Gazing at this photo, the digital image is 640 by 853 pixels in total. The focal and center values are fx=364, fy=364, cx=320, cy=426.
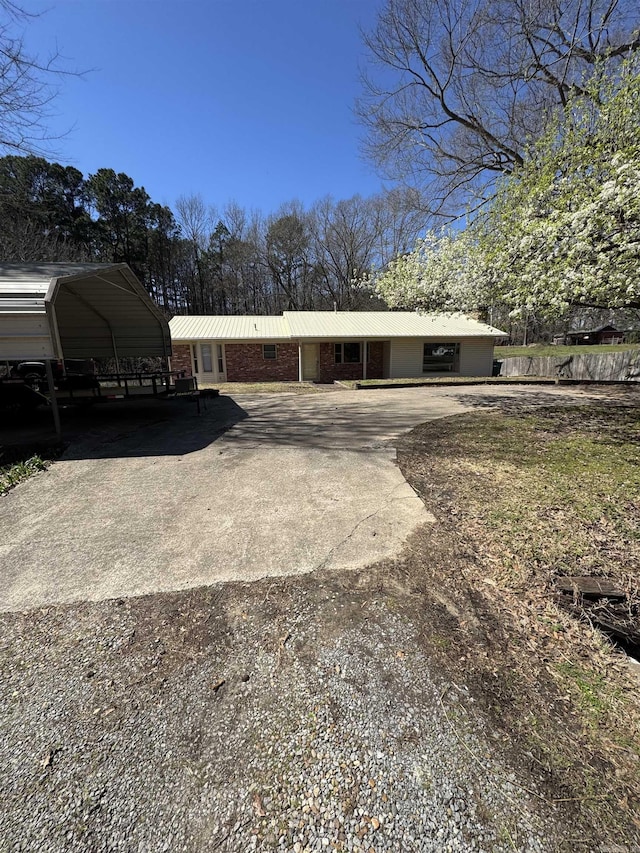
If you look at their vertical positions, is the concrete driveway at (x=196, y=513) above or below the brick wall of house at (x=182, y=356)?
below

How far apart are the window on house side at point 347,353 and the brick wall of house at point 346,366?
19 cm

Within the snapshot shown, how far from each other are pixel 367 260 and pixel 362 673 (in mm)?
37358

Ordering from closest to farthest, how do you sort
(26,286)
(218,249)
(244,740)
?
(244,740) < (26,286) < (218,249)

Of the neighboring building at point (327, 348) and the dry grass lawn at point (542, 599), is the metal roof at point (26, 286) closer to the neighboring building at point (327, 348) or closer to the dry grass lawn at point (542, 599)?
the dry grass lawn at point (542, 599)

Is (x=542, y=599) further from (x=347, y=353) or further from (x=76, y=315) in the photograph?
(x=347, y=353)

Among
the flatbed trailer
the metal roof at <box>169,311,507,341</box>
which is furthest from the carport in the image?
the metal roof at <box>169,311,507,341</box>

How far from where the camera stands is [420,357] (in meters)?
20.6

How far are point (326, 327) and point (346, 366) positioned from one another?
7.86ft

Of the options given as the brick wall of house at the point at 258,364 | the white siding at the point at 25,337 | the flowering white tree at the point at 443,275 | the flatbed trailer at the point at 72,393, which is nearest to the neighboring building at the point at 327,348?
the brick wall of house at the point at 258,364

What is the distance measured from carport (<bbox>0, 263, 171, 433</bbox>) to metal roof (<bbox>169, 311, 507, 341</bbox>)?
6024 millimetres

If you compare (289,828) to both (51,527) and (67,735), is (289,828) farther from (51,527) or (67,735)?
(51,527)

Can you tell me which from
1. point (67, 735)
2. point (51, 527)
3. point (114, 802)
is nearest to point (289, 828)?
point (114, 802)

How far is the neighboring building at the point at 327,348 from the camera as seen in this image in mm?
19172

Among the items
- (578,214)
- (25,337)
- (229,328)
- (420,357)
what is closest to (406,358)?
(420,357)
